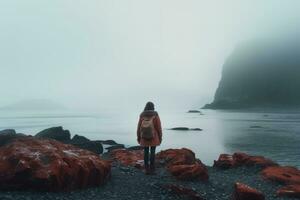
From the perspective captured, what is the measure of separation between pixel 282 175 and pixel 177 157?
5.86 metres

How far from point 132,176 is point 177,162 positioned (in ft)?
11.9

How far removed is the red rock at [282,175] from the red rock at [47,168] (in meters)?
8.23

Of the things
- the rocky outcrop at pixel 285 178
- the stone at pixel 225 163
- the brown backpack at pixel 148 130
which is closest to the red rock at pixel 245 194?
the rocky outcrop at pixel 285 178

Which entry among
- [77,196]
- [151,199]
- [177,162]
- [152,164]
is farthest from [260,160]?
[77,196]

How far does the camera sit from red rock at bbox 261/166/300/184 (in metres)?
18.5

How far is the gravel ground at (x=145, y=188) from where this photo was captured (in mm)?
13723

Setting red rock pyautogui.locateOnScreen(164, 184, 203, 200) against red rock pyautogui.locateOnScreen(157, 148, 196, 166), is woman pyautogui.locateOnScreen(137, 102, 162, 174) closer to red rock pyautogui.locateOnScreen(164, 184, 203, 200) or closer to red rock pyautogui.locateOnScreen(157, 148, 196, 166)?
red rock pyautogui.locateOnScreen(164, 184, 203, 200)

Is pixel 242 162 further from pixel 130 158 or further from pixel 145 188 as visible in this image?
pixel 145 188

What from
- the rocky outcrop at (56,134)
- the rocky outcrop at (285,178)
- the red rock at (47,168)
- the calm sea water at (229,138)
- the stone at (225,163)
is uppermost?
the red rock at (47,168)

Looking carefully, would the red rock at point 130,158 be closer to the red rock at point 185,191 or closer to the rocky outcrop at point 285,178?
the red rock at point 185,191

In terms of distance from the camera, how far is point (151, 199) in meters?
14.4

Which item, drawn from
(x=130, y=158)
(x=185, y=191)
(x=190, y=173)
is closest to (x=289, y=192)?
(x=190, y=173)

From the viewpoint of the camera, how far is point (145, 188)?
51.3 feet

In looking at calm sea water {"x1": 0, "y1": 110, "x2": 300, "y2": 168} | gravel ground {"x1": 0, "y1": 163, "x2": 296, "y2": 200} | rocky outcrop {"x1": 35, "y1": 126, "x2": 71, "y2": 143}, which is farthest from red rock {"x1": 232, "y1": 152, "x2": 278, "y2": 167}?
rocky outcrop {"x1": 35, "y1": 126, "x2": 71, "y2": 143}
